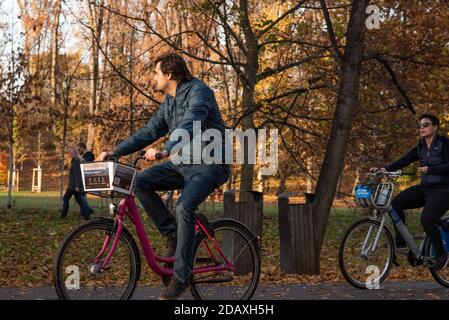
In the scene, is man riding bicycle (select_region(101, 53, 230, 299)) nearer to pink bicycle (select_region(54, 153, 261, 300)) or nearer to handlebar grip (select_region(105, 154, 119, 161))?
handlebar grip (select_region(105, 154, 119, 161))

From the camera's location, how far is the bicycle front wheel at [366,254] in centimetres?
747

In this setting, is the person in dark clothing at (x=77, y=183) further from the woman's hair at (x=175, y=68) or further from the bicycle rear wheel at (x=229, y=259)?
the woman's hair at (x=175, y=68)

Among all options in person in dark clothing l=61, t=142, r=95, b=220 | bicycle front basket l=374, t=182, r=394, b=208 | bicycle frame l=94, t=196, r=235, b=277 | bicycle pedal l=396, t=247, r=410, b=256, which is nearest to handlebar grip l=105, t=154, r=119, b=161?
bicycle frame l=94, t=196, r=235, b=277

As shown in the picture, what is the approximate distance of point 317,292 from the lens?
737 centimetres

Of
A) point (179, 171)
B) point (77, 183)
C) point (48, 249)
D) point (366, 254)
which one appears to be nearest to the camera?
point (179, 171)

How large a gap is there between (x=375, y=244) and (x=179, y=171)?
2611mm

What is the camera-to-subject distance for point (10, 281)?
351 inches

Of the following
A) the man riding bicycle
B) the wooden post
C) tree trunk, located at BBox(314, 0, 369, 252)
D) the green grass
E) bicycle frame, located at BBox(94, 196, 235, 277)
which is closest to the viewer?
bicycle frame, located at BBox(94, 196, 235, 277)

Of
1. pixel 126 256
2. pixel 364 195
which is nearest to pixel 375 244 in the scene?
pixel 364 195

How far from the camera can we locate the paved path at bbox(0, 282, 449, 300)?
702cm

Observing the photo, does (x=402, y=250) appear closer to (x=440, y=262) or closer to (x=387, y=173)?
(x=440, y=262)

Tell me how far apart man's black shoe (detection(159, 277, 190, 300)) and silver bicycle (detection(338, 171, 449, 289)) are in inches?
82.5
